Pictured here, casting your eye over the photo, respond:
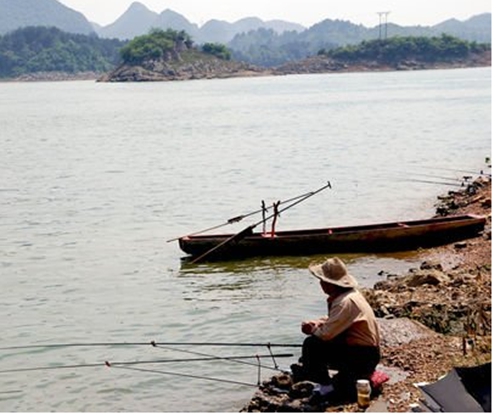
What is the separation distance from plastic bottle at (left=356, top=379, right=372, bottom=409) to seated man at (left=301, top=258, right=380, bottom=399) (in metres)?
0.20

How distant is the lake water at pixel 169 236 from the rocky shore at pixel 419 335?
1436mm

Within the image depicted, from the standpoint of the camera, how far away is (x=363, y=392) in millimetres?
8555

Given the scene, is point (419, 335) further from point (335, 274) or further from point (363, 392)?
point (335, 274)

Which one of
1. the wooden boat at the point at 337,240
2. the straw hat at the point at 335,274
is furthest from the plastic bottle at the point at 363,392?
the wooden boat at the point at 337,240

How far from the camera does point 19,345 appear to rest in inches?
552

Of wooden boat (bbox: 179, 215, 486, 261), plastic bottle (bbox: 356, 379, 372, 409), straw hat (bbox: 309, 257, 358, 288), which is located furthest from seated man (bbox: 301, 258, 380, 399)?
wooden boat (bbox: 179, 215, 486, 261)

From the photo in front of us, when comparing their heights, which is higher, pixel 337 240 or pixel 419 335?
pixel 419 335

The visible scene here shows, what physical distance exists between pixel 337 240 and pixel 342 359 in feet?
34.0

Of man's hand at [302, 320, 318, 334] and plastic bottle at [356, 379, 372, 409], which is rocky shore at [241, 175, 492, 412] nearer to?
plastic bottle at [356, 379, 372, 409]

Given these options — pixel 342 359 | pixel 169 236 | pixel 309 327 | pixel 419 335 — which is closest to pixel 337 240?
pixel 169 236

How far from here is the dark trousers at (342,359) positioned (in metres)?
8.59

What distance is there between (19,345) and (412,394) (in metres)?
7.58

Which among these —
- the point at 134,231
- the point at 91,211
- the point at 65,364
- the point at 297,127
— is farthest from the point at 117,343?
the point at 297,127

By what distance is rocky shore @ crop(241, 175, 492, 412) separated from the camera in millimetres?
9141
